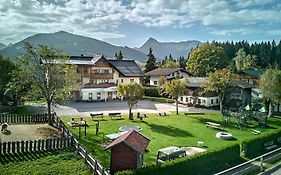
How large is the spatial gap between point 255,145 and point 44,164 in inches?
782

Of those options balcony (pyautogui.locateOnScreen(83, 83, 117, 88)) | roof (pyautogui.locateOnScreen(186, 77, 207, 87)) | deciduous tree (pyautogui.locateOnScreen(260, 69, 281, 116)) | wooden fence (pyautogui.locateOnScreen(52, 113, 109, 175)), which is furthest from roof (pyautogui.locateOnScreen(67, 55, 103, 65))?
wooden fence (pyautogui.locateOnScreen(52, 113, 109, 175))

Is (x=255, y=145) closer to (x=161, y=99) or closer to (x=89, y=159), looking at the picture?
(x=89, y=159)

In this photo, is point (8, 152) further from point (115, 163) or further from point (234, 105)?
point (234, 105)

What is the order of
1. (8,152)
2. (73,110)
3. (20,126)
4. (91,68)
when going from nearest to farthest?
(8,152), (20,126), (73,110), (91,68)

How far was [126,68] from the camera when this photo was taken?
67438 millimetres

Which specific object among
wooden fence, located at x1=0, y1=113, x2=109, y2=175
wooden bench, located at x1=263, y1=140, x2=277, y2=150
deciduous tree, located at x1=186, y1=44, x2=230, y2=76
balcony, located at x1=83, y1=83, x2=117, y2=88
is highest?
deciduous tree, located at x1=186, y1=44, x2=230, y2=76

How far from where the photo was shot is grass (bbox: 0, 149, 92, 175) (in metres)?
19.0

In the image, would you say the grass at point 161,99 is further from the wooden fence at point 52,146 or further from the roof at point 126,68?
the wooden fence at point 52,146

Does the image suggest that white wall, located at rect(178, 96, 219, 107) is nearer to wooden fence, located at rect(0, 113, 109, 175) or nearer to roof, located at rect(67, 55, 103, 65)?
roof, located at rect(67, 55, 103, 65)

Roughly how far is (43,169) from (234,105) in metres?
41.5

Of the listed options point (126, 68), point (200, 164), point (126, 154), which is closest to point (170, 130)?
point (200, 164)

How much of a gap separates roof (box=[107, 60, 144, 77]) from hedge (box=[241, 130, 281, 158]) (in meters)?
38.6

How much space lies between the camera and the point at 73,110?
45406mm

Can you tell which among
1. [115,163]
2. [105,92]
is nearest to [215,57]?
[105,92]
